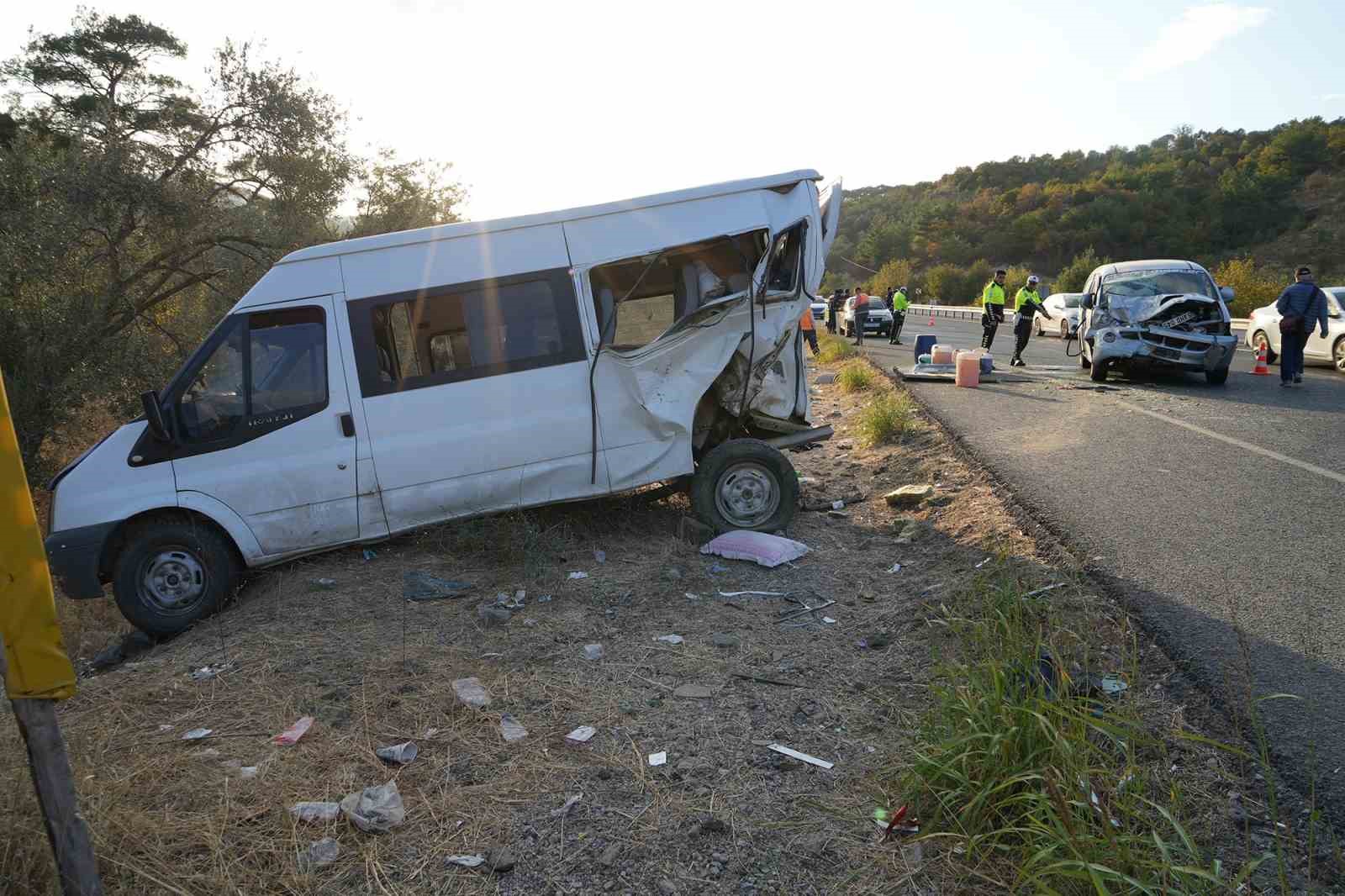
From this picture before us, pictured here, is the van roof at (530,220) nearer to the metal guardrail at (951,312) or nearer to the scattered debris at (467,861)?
the scattered debris at (467,861)

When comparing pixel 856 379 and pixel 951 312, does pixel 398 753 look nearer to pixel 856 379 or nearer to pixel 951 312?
pixel 856 379

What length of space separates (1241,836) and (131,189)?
13845 mm

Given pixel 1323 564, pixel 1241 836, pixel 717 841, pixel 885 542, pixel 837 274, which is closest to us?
pixel 1241 836

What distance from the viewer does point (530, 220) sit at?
19.9 ft

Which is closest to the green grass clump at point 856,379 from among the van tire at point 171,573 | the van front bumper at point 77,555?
the van tire at point 171,573

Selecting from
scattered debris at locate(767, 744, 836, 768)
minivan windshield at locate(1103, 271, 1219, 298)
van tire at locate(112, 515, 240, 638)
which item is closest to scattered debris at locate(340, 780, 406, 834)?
scattered debris at locate(767, 744, 836, 768)

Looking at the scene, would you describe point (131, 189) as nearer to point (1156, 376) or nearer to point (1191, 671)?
point (1191, 671)

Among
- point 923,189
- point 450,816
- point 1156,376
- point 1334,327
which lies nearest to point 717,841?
point 450,816

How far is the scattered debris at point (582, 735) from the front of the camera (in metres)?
3.75

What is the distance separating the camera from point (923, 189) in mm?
99750

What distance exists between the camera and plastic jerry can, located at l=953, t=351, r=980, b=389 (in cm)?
1347

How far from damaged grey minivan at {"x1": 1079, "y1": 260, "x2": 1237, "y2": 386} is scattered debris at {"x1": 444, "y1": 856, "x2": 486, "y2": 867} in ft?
41.5

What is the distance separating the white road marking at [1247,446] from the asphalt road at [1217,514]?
0.02 meters

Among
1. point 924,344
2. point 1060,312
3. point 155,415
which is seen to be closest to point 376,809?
point 155,415
